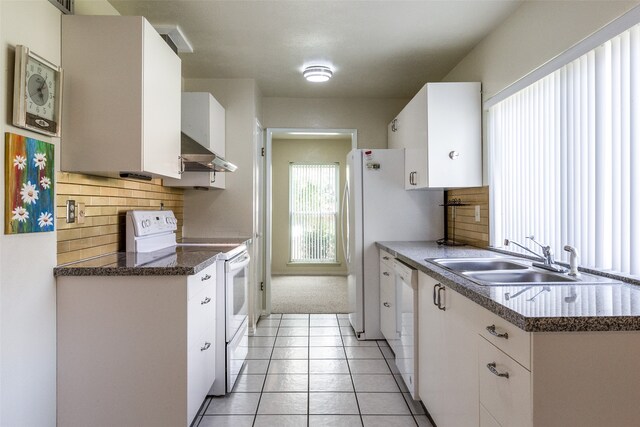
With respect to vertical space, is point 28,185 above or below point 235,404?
above

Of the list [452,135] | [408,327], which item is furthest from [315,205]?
[408,327]

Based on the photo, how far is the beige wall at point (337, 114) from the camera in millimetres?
4328

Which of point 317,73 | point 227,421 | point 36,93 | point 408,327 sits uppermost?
point 317,73

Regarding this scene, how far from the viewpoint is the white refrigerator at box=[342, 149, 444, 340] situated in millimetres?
3533

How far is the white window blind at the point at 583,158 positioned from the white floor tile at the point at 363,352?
1385 millimetres

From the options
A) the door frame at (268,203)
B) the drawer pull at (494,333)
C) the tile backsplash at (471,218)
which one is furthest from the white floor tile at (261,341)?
the drawer pull at (494,333)

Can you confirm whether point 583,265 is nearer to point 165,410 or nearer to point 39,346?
point 165,410

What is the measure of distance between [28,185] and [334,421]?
1.87m

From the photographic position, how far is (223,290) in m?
2.50

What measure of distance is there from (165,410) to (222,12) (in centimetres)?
227

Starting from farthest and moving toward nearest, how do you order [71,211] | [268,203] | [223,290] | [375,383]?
1. [268,203]
2. [375,383]
3. [223,290]
4. [71,211]

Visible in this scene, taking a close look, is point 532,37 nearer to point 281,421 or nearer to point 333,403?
point 333,403

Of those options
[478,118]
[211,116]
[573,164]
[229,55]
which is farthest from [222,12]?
[573,164]

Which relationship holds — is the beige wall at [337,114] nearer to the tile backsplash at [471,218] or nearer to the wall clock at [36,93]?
the tile backsplash at [471,218]
